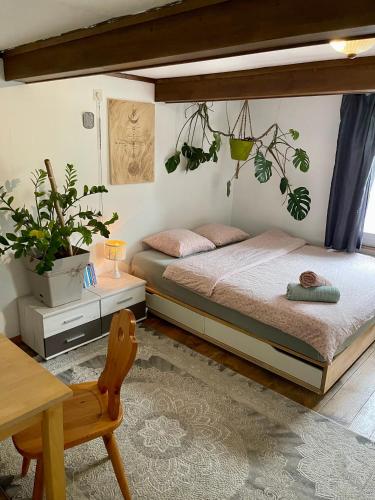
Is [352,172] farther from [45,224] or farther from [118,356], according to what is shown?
[118,356]

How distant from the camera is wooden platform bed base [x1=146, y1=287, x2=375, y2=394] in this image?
242 cm

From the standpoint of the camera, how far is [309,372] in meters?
2.42

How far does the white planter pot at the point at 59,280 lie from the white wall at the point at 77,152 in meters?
0.20

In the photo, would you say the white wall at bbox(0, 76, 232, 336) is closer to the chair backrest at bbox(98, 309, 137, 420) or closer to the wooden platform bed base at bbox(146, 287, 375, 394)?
the wooden platform bed base at bbox(146, 287, 375, 394)

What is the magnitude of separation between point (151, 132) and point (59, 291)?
168cm

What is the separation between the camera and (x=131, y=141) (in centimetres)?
328

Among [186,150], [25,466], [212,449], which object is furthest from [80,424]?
[186,150]

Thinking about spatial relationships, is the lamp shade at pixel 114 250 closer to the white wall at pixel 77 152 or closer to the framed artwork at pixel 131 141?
the white wall at pixel 77 152

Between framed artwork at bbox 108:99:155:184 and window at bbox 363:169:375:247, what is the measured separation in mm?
2188

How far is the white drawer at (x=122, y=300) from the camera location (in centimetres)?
299

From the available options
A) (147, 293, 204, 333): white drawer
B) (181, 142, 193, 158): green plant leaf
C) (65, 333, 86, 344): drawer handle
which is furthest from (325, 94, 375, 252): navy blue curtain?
(65, 333, 86, 344): drawer handle

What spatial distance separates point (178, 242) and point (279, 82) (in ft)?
5.16

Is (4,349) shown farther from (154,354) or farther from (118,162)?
(118,162)

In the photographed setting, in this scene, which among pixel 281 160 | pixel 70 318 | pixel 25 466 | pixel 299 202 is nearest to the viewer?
pixel 25 466
